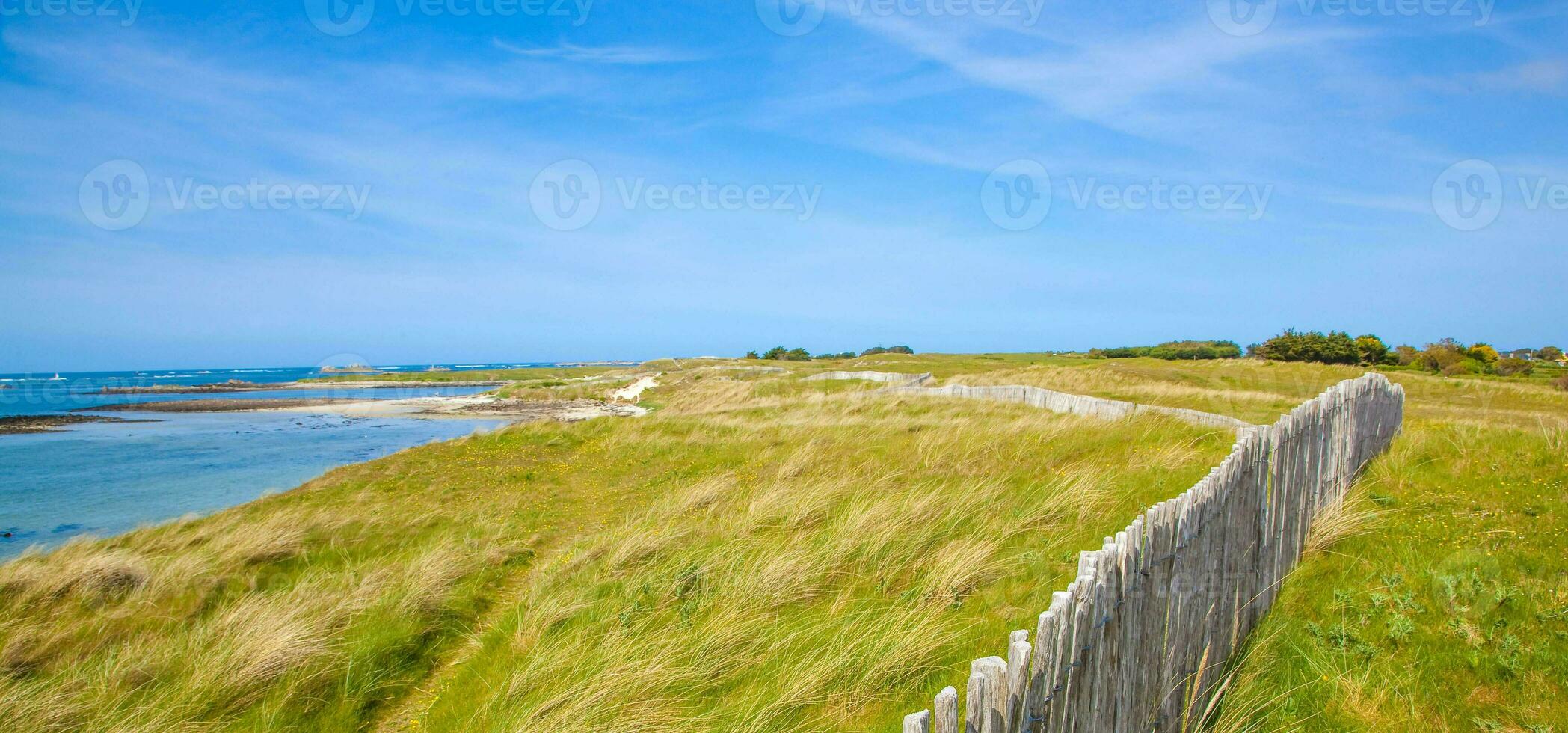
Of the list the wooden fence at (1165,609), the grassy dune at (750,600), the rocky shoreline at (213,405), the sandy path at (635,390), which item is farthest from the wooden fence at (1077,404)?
the rocky shoreline at (213,405)

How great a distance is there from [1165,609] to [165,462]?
25103mm

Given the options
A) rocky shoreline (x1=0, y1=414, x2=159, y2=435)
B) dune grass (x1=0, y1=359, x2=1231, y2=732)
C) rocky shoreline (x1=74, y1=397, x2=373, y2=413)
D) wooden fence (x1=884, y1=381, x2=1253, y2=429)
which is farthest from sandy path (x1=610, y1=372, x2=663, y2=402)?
dune grass (x1=0, y1=359, x2=1231, y2=732)

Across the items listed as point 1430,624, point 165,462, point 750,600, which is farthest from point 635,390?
point 1430,624

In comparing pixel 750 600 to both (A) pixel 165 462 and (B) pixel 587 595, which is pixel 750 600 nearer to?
(B) pixel 587 595

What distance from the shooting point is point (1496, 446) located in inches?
319

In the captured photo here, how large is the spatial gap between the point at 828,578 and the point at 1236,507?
2.83 meters

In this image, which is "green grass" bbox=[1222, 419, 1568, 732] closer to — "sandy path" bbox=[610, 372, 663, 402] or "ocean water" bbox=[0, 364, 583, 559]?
"ocean water" bbox=[0, 364, 583, 559]

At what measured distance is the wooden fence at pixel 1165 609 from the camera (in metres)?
2.10

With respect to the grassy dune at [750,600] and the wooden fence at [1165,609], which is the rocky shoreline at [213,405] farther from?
the wooden fence at [1165,609]

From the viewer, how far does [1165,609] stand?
309 cm

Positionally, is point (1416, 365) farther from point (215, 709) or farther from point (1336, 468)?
point (215, 709)

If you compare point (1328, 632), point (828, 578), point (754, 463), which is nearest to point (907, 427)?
point (754, 463)

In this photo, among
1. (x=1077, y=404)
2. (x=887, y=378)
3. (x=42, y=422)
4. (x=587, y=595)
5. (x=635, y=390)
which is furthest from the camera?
(x=635, y=390)

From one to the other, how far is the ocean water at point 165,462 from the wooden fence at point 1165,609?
14.1m
